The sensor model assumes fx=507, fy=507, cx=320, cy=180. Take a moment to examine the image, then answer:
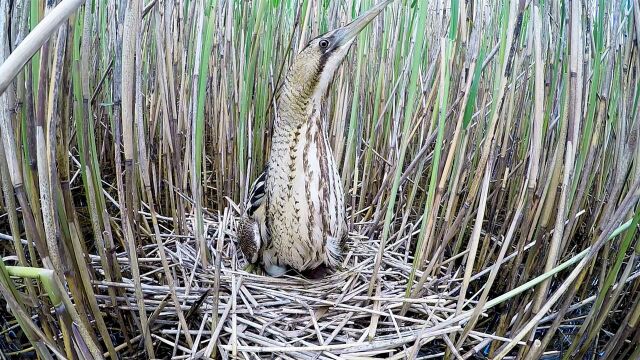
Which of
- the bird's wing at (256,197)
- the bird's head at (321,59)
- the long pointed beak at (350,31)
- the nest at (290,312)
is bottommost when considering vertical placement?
the nest at (290,312)

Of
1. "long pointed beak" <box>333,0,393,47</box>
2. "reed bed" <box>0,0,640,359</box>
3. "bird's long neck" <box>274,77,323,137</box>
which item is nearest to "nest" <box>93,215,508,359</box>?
"reed bed" <box>0,0,640,359</box>

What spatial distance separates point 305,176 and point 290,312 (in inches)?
12.7

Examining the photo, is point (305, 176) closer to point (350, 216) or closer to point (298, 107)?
point (298, 107)

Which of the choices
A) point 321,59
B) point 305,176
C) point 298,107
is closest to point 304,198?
point 305,176

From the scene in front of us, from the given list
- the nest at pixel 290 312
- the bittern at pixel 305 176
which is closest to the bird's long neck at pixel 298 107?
the bittern at pixel 305 176

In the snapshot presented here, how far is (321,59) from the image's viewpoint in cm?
117

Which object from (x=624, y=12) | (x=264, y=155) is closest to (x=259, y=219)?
(x=264, y=155)

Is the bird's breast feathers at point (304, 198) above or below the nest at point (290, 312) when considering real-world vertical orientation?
above

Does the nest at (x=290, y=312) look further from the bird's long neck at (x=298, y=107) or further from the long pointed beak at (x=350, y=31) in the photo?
the long pointed beak at (x=350, y=31)

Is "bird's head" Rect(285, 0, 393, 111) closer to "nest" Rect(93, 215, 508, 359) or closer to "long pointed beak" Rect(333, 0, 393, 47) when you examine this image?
"long pointed beak" Rect(333, 0, 393, 47)

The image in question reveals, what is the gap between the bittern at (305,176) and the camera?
1.18 m

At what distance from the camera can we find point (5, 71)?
351 mm

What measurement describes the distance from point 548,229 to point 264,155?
1013 mm

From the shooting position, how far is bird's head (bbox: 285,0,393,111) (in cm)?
117
